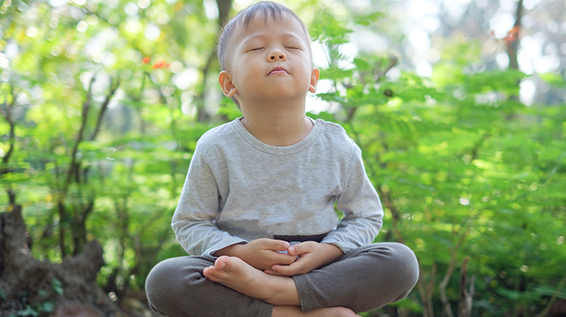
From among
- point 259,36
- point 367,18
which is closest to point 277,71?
point 259,36

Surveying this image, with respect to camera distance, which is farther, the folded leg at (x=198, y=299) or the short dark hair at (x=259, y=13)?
the short dark hair at (x=259, y=13)

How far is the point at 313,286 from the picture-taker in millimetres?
1302

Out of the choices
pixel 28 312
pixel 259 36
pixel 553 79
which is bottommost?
pixel 28 312

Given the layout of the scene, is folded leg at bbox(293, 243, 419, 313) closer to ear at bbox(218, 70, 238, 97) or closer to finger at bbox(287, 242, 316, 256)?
finger at bbox(287, 242, 316, 256)

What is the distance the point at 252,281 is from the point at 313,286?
20 cm

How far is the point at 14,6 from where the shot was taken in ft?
9.07

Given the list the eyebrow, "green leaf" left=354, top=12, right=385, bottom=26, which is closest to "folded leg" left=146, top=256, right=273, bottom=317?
the eyebrow

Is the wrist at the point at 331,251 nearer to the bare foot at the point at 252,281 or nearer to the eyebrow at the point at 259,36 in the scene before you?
the bare foot at the point at 252,281

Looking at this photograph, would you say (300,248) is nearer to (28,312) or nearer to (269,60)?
(269,60)

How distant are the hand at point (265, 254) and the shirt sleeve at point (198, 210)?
114 millimetres

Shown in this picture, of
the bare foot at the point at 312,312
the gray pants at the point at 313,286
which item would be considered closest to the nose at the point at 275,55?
the gray pants at the point at 313,286

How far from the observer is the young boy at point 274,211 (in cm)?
129

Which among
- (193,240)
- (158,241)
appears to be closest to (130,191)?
(158,241)

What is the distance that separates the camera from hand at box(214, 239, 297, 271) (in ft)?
4.25
